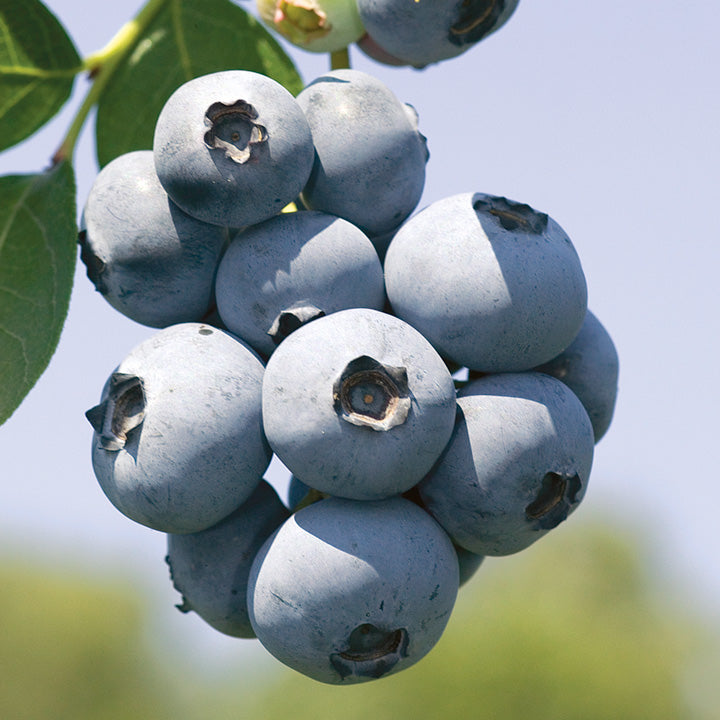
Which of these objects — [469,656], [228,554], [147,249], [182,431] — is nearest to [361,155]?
[147,249]

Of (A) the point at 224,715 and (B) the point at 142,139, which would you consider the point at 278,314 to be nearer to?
(B) the point at 142,139

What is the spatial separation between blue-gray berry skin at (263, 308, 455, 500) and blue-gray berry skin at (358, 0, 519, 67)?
0.57m

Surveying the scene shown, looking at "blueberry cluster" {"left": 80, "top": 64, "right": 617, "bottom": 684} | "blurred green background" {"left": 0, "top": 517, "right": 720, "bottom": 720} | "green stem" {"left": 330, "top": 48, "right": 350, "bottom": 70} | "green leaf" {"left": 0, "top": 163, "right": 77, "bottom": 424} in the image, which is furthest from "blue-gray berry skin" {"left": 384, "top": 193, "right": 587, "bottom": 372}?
"blurred green background" {"left": 0, "top": 517, "right": 720, "bottom": 720}

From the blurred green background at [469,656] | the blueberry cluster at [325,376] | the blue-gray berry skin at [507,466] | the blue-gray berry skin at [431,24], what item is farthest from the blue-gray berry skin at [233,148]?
the blurred green background at [469,656]

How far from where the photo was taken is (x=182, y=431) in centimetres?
129

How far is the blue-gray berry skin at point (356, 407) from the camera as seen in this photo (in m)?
1.23

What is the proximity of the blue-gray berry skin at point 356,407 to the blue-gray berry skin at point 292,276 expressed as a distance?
0.30 ft

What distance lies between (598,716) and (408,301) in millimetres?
17042

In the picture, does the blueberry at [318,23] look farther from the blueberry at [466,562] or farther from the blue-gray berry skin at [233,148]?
the blueberry at [466,562]

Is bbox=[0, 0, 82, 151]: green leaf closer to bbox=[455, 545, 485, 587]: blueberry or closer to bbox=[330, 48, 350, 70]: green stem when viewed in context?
bbox=[330, 48, 350, 70]: green stem

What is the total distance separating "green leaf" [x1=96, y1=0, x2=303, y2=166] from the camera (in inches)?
75.3

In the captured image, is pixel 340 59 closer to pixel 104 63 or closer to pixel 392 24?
pixel 392 24

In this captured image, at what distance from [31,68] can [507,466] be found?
4.11 ft

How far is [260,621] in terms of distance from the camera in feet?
4.42
